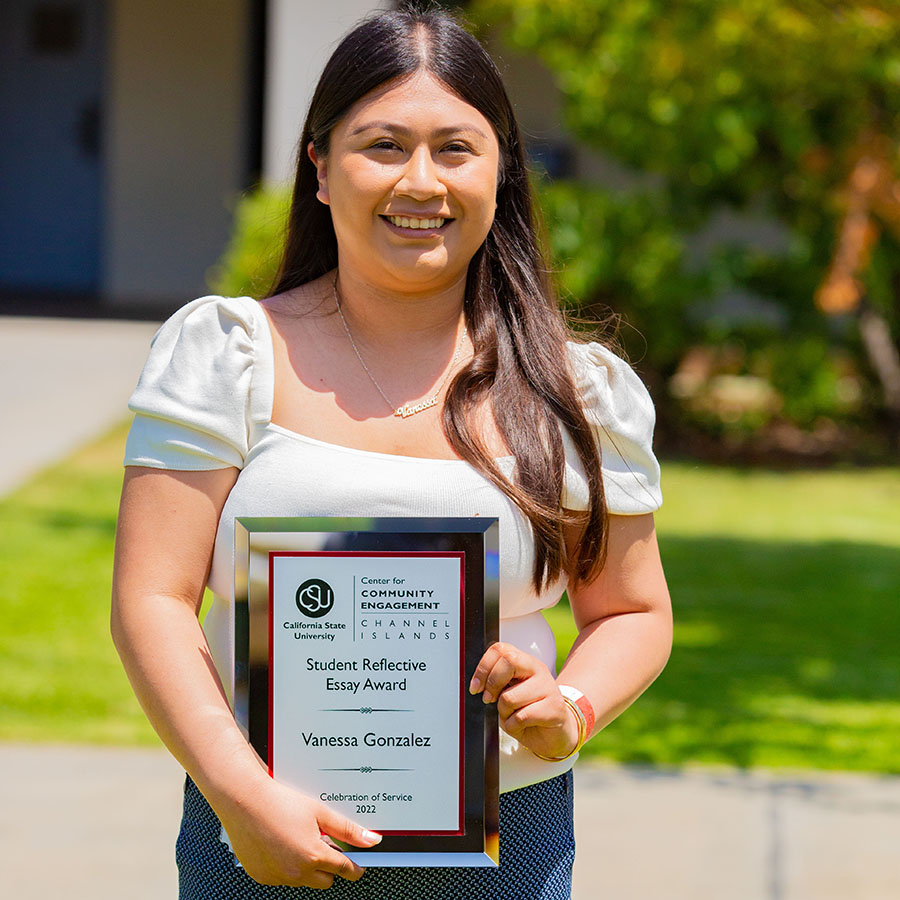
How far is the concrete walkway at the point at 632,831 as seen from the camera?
3955 millimetres

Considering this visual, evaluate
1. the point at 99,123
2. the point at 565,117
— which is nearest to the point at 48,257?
the point at 99,123

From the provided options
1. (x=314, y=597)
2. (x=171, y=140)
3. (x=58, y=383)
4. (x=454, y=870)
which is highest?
(x=171, y=140)

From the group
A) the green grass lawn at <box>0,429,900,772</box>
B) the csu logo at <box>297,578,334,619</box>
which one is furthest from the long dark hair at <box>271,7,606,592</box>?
the green grass lawn at <box>0,429,900,772</box>

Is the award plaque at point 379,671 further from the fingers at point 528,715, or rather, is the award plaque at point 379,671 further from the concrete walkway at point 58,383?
the concrete walkway at point 58,383

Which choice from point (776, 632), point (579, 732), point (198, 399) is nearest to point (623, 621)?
point (579, 732)

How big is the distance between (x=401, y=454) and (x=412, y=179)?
1.12 ft

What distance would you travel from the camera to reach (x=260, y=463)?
1.82 m

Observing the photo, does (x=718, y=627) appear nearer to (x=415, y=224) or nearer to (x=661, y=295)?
(x=661, y=295)

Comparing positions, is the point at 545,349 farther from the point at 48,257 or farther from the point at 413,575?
the point at 48,257

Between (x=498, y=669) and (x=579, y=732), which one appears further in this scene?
(x=579, y=732)

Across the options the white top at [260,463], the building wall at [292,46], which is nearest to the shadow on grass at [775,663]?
the white top at [260,463]

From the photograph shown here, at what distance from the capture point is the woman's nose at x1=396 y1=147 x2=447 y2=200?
1821 mm

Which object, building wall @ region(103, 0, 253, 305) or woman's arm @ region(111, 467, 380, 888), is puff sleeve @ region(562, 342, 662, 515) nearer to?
woman's arm @ region(111, 467, 380, 888)

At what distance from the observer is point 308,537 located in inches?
67.4
